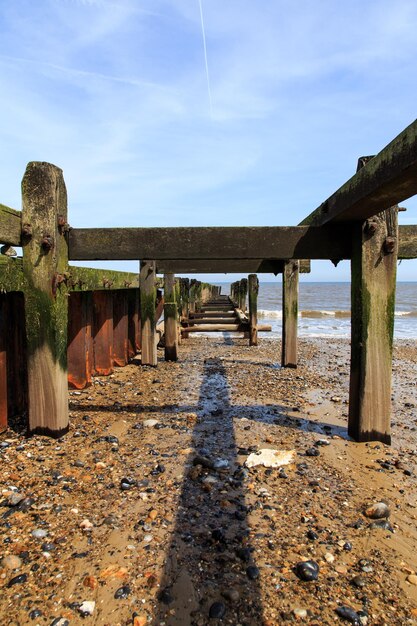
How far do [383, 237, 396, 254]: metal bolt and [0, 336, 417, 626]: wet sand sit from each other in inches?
71.8

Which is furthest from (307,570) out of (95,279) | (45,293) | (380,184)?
(95,279)

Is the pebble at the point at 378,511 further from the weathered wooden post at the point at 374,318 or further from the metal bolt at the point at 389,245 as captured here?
the metal bolt at the point at 389,245

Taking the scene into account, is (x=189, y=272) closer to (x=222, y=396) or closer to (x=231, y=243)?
(x=222, y=396)

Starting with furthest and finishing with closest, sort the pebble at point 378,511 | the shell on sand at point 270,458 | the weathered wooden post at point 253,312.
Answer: the weathered wooden post at point 253,312 < the shell on sand at point 270,458 < the pebble at point 378,511

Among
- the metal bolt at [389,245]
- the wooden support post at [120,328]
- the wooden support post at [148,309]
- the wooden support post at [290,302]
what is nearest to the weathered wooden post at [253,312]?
the wooden support post at [290,302]

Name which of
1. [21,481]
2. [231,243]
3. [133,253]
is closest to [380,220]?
[231,243]

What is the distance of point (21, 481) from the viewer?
3.07 metres

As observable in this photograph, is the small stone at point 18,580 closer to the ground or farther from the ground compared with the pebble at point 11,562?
closer to the ground

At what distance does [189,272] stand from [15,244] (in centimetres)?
694

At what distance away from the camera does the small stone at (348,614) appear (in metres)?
1.89

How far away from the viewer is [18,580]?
207cm

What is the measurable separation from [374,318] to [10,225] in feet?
10.7

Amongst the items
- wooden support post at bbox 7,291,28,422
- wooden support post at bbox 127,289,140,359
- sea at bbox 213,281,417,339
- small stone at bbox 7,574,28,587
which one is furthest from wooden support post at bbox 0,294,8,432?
sea at bbox 213,281,417,339

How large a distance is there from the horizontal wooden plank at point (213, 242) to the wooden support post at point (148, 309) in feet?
13.2
